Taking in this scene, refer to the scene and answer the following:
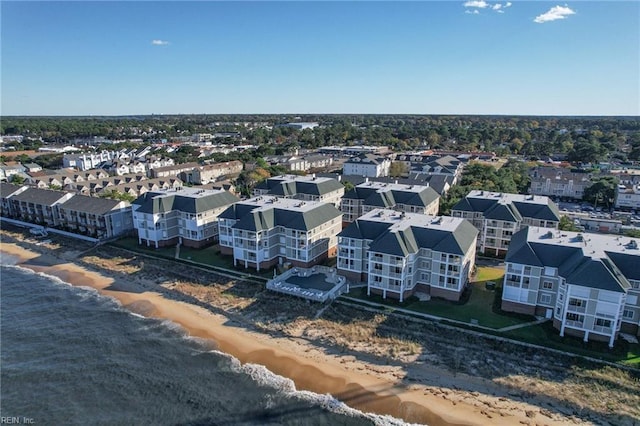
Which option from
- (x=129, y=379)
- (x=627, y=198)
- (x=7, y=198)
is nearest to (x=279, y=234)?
(x=129, y=379)

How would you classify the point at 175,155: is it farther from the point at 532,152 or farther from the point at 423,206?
the point at 532,152

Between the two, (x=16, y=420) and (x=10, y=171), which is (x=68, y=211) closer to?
(x=16, y=420)

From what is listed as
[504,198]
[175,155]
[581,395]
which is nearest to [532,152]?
[504,198]

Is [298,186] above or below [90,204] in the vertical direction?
above

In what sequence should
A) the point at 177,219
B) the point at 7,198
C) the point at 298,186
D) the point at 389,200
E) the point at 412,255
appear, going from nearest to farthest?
1. the point at 412,255
2. the point at 177,219
3. the point at 389,200
4. the point at 298,186
5. the point at 7,198

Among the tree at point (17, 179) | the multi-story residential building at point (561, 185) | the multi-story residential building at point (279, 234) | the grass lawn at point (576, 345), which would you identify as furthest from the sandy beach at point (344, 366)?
the multi-story residential building at point (561, 185)

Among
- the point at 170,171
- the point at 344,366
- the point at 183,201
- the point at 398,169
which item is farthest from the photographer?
the point at 398,169
